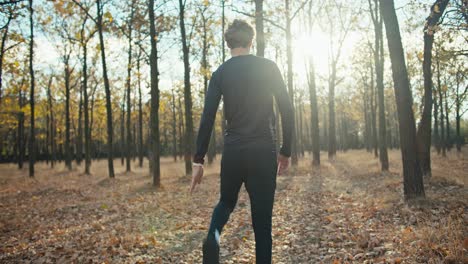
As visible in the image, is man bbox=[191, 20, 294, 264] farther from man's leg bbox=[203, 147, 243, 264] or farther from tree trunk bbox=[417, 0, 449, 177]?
tree trunk bbox=[417, 0, 449, 177]

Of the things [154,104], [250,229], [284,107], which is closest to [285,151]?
[284,107]

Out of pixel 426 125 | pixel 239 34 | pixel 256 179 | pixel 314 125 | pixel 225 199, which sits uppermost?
pixel 314 125

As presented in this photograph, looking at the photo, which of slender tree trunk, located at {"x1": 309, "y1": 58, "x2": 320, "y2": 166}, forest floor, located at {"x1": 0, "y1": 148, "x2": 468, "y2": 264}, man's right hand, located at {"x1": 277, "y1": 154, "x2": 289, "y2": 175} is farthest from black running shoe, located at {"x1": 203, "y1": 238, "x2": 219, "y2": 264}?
slender tree trunk, located at {"x1": 309, "y1": 58, "x2": 320, "y2": 166}

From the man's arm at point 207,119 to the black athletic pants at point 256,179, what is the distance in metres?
0.22

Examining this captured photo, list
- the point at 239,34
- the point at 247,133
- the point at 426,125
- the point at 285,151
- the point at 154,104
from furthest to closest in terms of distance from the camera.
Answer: the point at 154,104 < the point at 426,125 < the point at 285,151 < the point at 239,34 < the point at 247,133

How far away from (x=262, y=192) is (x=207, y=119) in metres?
0.85

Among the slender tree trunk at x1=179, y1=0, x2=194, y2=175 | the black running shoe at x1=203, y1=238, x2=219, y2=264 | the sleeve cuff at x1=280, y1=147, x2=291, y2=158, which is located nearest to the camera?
the black running shoe at x1=203, y1=238, x2=219, y2=264

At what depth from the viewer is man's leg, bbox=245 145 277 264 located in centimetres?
309

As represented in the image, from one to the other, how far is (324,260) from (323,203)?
4.88 metres

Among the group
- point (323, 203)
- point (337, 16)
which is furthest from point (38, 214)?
point (337, 16)

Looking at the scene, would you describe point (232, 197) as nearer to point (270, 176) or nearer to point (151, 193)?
point (270, 176)

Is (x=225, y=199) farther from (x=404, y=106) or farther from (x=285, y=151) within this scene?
(x=404, y=106)

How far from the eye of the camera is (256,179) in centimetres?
311

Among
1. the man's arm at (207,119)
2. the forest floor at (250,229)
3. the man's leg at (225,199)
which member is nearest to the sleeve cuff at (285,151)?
the man's leg at (225,199)
